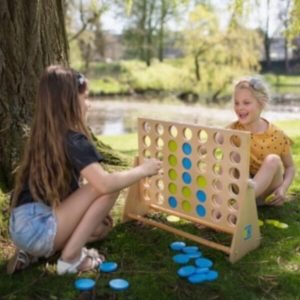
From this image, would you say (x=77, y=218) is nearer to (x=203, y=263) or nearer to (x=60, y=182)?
(x=60, y=182)

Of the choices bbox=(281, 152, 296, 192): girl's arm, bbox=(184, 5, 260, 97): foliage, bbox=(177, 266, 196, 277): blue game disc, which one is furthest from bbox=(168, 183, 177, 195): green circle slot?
bbox=(184, 5, 260, 97): foliage

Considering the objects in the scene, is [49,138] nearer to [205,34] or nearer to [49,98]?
[49,98]

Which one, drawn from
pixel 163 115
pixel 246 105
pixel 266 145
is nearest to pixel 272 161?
pixel 266 145

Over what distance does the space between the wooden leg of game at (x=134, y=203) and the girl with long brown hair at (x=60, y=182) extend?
Answer: 69cm

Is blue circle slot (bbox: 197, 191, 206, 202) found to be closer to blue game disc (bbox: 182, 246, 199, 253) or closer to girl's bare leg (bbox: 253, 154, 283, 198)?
blue game disc (bbox: 182, 246, 199, 253)

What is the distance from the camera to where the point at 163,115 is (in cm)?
1820

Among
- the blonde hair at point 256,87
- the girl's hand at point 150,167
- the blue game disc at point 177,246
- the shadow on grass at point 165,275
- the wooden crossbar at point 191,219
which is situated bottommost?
the shadow on grass at point 165,275

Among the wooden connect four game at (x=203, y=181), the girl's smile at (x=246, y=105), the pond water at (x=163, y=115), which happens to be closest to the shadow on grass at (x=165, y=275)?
the wooden connect four game at (x=203, y=181)

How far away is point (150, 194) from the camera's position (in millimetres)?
3182

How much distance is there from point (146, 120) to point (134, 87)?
29.0 m

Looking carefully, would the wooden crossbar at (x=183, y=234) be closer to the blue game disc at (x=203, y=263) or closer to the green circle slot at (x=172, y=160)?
the blue game disc at (x=203, y=263)

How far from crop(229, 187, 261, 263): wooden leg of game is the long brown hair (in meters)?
0.95

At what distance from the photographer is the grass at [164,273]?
7.60 feet

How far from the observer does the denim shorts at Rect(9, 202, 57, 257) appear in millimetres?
2421
